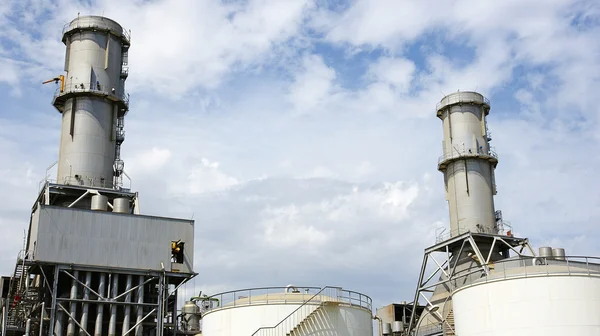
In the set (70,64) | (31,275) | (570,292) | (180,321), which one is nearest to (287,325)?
(570,292)

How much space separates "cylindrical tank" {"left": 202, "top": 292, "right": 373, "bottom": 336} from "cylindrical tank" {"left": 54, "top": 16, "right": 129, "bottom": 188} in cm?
1886

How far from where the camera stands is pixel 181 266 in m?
50.7

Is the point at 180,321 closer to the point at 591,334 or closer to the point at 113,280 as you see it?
the point at 113,280

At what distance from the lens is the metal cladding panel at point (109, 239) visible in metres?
47.4

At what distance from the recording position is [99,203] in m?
49.9

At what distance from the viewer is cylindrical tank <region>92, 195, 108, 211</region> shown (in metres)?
49.8

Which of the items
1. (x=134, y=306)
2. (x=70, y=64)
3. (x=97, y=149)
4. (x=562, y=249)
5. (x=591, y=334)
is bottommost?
(x=591, y=334)

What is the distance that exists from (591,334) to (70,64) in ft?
133

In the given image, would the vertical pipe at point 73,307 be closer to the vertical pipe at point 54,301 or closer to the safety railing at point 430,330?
the vertical pipe at point 54,301

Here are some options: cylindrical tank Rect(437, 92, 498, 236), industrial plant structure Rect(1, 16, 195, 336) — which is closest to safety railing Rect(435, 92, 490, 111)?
cylindrical tank Rect(437, 92, 498, 236)

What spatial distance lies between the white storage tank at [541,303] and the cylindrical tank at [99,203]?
2611 cm

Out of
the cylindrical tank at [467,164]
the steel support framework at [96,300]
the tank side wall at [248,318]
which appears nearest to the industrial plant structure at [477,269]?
the cylindrical tank at [467,164]

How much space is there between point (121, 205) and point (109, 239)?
275cm

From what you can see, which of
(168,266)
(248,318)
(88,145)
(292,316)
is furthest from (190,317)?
(292,316)
